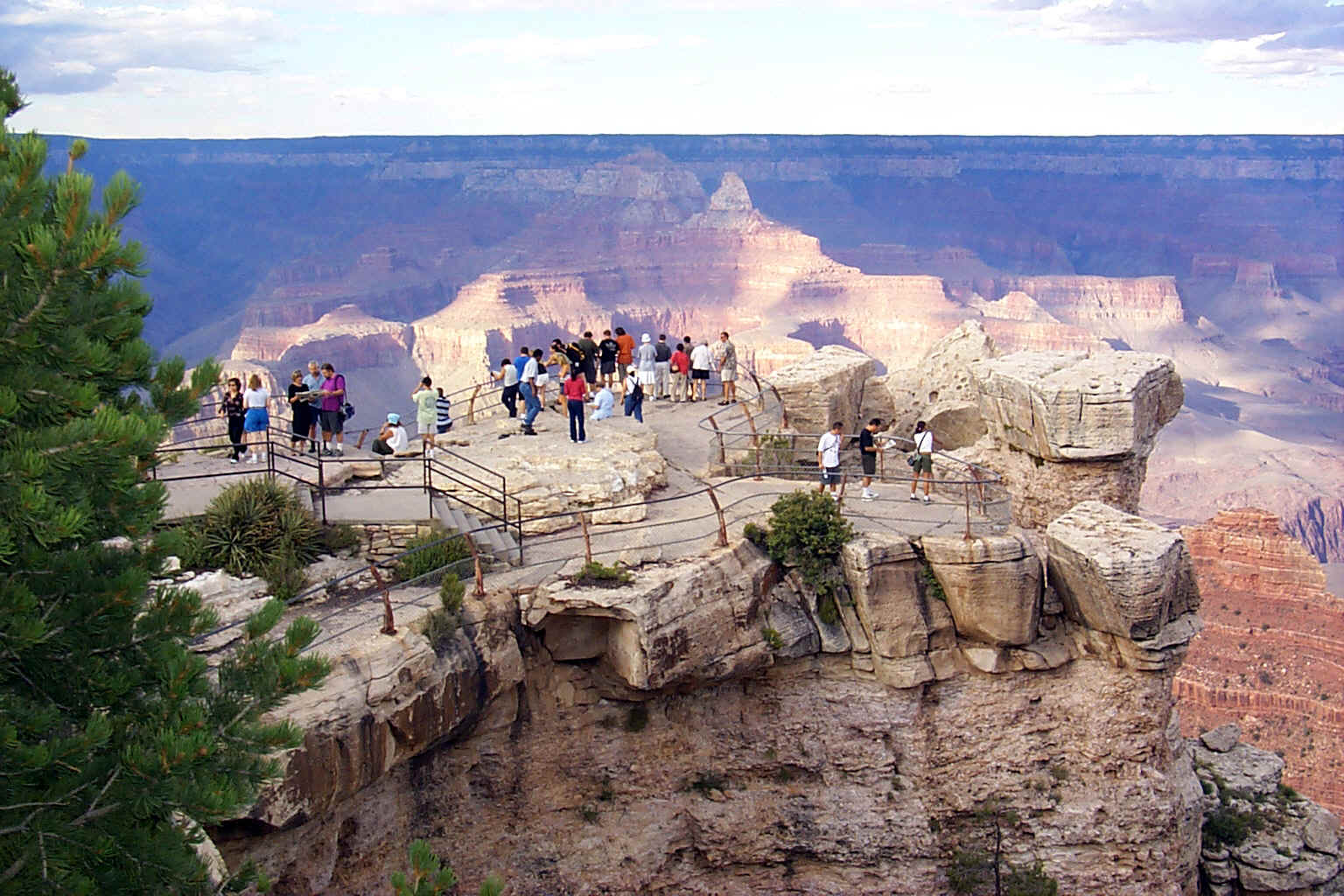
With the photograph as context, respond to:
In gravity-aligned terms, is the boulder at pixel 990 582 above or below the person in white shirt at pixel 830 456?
below

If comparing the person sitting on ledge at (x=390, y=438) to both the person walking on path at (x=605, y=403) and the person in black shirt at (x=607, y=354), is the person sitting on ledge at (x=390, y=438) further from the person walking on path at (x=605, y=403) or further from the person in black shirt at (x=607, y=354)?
the person in black shirt at (x=607, y=354)

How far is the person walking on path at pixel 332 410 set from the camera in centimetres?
2609

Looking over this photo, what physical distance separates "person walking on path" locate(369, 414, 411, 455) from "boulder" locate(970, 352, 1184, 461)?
38.0 feet

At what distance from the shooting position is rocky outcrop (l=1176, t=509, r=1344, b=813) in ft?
168

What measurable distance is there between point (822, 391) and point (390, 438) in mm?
9604

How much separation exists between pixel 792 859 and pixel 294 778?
Result: 9910mm

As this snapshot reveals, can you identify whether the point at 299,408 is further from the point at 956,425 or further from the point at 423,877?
the point at 423,877

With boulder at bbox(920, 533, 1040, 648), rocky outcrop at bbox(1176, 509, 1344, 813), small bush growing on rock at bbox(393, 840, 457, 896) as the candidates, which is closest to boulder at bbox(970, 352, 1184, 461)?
boulder at bbox(920, 533, 1040, 648)

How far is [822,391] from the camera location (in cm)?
3045

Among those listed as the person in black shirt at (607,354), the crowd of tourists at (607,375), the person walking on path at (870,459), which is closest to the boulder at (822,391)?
the crowd of tourists at (607,375)

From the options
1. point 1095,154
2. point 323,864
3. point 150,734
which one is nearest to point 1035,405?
point 323,864

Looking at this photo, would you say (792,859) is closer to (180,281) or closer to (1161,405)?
(1161,405)

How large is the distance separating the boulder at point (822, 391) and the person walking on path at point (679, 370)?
9.68ft

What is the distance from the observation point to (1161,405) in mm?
26953
